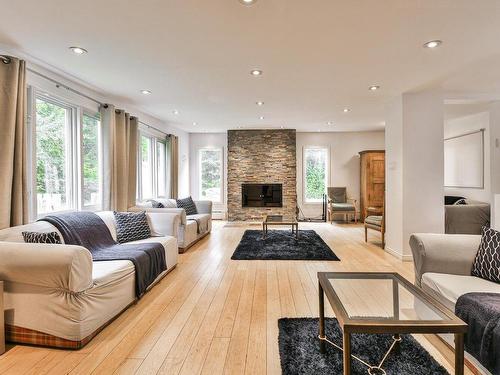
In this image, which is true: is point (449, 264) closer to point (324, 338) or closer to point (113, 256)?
point (324, 338)

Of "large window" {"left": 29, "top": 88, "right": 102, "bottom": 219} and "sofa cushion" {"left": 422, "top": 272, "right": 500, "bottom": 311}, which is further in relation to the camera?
"large window" {"left": 29, "top": 88, "right": 102, "bottom": 219}

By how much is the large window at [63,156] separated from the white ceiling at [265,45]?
527mm

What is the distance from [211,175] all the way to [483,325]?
735 centimetres

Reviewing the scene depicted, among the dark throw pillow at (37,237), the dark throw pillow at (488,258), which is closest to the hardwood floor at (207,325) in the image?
the dark throw pillow at (488,258)

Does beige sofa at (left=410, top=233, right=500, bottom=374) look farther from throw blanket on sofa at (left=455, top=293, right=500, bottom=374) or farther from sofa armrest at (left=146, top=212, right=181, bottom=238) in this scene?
sofa armrest at (left=146, top=212, right=181, bottom=238)

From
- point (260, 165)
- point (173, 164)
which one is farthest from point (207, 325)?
point (260, 165)

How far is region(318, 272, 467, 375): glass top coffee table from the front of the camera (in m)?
1.26

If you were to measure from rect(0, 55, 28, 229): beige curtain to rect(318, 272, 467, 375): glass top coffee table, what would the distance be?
2863mm

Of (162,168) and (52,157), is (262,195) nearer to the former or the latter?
(162,168)

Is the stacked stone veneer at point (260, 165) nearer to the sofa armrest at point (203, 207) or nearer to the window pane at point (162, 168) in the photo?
the sofa armrest at point (203, 207)

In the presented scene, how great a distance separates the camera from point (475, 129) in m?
5.68

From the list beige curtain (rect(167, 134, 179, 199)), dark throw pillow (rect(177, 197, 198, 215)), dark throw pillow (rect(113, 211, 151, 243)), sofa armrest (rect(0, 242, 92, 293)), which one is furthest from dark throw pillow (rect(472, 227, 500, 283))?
beige curtain (rect(167, 134, 179, 199))

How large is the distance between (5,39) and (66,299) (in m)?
2.45

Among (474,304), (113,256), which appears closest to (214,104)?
(113,256)
